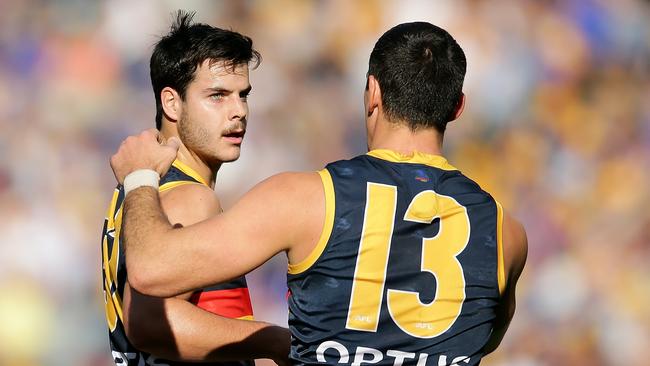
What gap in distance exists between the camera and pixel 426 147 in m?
2.37

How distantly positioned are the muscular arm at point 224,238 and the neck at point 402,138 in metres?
0.29

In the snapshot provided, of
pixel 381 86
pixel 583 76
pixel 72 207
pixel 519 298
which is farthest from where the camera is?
pixel 583 76

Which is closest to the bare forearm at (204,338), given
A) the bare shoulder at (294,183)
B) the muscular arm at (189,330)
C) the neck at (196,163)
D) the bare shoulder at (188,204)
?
the muscular arm at (189,330)

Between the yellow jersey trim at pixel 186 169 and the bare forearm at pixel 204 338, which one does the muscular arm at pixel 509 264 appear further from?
the yellow jersey trim at pixel 186 169

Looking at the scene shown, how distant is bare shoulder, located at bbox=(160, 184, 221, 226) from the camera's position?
2.67 m

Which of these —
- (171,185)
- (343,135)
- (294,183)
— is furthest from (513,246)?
(343,135)

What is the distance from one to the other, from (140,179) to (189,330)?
1.80 ft

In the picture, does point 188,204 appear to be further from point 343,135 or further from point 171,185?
point 343,135

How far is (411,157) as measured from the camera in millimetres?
2342

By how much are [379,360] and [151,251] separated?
0.61 metres

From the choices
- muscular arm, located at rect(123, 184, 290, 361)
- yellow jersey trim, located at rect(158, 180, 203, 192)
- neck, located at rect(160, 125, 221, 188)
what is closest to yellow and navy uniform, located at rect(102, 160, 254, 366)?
yellow jersey trim, located at rect(158, 180, 203, 192)

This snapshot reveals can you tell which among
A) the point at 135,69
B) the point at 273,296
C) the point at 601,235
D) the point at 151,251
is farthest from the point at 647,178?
the point at 151,251

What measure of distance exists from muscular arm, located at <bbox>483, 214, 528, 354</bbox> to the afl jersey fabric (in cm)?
12

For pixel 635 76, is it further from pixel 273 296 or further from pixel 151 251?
pixel 151 251
